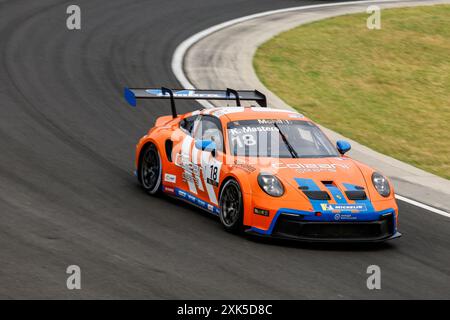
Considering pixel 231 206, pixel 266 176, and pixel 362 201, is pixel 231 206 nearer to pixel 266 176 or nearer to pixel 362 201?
pixel 266 176

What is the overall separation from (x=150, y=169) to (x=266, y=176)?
9.12 ft

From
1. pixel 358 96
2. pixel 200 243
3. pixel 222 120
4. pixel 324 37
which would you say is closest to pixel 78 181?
pixel 222 120

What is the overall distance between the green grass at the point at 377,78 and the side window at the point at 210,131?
488 cm

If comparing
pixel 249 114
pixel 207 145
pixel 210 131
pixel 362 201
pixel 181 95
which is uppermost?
pixel 181 95

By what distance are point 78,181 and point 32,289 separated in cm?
473

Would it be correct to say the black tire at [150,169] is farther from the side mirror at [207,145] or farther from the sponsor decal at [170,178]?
the side mirror at [207,145]

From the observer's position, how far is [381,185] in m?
11.9

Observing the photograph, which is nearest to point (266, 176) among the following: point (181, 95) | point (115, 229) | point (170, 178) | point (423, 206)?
point (115, 229)

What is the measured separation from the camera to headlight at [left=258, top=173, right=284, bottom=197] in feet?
37.5

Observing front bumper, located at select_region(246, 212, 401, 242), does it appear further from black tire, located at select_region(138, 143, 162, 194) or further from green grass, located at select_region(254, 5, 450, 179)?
green grass, located at select_region(254, 5, 450, 179)

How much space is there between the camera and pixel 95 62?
843 inches

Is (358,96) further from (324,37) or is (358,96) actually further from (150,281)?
(150,281)

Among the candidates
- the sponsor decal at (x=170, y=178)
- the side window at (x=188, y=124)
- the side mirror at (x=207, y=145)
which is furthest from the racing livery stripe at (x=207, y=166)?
the side window at (x=188, y=124)

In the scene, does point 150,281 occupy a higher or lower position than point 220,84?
lower
